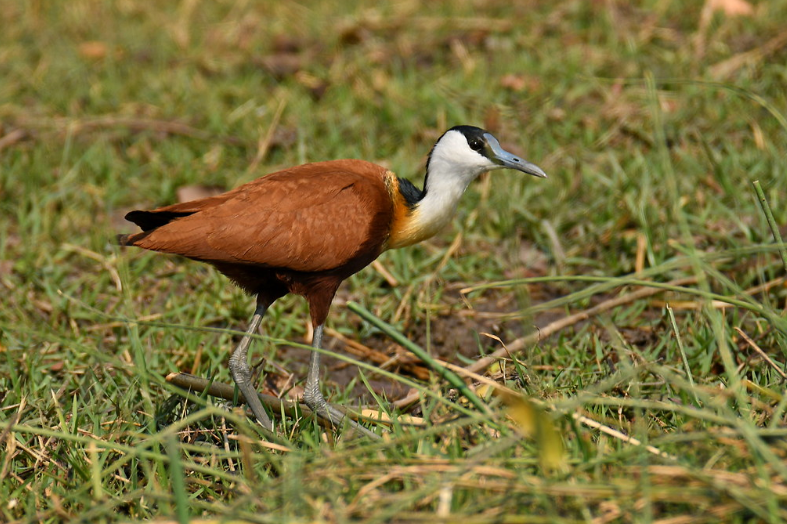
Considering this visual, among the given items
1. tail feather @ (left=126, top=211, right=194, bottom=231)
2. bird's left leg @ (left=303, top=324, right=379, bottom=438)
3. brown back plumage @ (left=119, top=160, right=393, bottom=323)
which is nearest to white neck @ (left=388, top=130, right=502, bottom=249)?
brown back plumage @ (left=119, top=160, right=393, bottom=323)

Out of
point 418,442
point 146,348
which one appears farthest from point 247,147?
point 418,442

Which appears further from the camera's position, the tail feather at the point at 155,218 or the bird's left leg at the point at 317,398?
the tail feather at the point at 155,218

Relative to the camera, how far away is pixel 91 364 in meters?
3.56

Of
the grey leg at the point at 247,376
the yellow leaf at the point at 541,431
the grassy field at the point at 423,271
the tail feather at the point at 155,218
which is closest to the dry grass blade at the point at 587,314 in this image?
the grassy field at the point at 423,271

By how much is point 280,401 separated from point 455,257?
64.4 inches

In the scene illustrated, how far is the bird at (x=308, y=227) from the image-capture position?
3271 mm

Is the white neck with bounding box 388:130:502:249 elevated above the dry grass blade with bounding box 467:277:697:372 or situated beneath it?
elevated above

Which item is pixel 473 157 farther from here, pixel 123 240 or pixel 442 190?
pixel 123 240

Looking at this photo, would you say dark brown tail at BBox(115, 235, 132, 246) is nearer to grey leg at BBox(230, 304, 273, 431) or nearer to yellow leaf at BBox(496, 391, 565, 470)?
grey leg at BBox(230, 304, 273, 431)

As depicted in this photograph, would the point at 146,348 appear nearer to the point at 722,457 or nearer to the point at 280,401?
the point at 280,401

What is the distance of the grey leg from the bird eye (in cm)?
106

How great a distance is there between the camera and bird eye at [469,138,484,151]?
3.61 meters

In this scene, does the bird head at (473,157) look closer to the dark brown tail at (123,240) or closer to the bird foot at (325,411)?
the bird foot at (325,411)

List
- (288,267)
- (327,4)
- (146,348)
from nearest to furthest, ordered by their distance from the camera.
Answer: (288,267) → (146,348) → (327,4)
